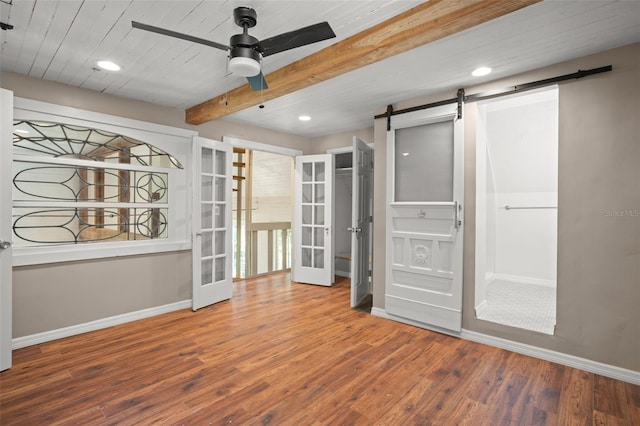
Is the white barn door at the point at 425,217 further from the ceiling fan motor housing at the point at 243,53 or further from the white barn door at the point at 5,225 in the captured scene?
the white barn door at the point at 5,225

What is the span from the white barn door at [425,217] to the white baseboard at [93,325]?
8.37 feet

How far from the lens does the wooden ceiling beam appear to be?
5.32ft

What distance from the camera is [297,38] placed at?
65.3 inches

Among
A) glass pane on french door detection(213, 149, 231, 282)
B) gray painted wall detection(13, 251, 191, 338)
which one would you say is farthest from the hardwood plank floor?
glass pane on french door detection(213, 149, 231, 282)

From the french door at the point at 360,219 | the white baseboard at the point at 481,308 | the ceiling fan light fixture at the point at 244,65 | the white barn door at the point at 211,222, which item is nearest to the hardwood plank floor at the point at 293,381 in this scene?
the white baseboard at the point at 481,308

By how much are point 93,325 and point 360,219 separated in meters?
3.15

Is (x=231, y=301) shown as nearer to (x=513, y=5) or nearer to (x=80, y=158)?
(x=80, y=158)

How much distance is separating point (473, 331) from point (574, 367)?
761 millimetres

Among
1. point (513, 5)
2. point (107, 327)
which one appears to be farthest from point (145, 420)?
point (513, 5)

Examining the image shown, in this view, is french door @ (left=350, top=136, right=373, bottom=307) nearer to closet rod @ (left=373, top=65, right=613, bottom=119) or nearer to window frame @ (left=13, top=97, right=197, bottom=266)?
closet rod @ (left=373, top=65, right=613, bottom=119)

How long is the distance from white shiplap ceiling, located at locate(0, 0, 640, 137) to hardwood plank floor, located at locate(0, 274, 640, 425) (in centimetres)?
241

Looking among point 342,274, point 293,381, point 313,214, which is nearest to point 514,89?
point 293,381

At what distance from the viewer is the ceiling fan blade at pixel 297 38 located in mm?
1565

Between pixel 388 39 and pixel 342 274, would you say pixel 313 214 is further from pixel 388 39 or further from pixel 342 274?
pixel 388 39
